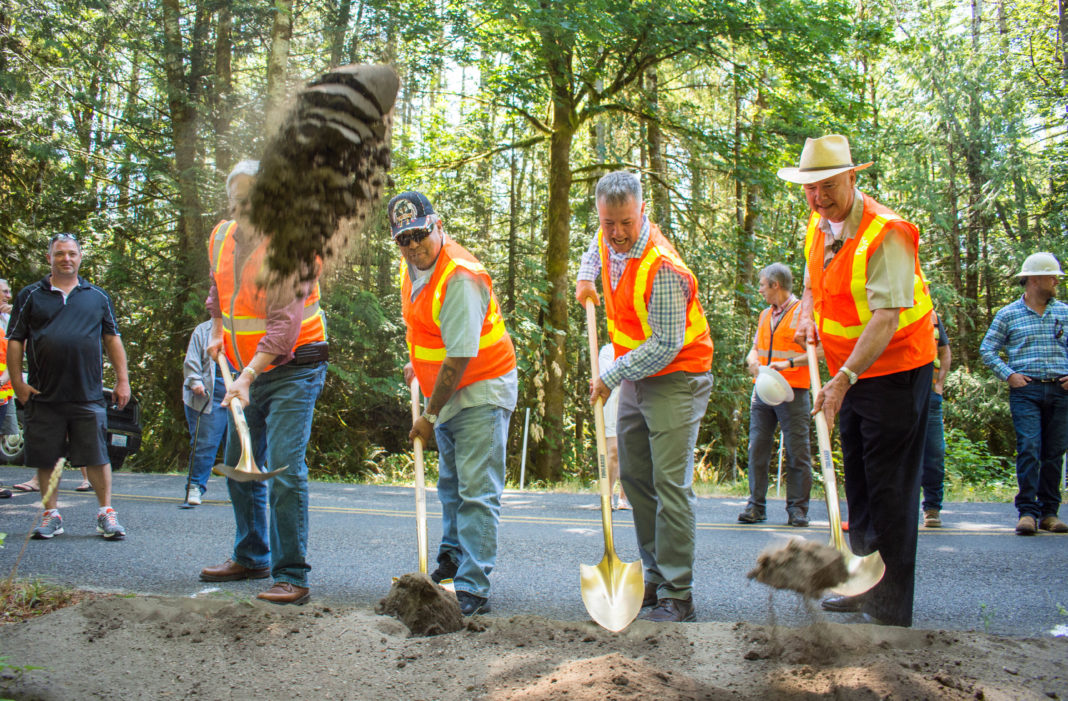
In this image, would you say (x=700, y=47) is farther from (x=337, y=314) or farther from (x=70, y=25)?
(x=70, y=25)

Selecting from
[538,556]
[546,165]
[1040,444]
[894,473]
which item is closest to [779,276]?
[1040,444]

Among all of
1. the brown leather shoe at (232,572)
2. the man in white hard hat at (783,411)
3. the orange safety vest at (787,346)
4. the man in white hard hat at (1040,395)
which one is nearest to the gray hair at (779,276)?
the man in white hard hat at (783,411)

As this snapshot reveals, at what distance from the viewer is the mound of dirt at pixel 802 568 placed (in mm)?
2953

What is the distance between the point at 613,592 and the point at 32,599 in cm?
252

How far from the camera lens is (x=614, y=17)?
12.0m

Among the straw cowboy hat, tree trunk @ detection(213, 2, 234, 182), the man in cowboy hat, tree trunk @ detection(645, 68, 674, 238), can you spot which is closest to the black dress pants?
the man in cowboy hat

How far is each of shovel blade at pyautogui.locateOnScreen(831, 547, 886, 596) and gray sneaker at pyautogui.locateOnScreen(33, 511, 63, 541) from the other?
504 cm

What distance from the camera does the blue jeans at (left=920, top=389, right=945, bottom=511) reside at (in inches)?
253

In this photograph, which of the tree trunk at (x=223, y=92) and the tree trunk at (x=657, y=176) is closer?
the tree trunk at (x=223, y=92)

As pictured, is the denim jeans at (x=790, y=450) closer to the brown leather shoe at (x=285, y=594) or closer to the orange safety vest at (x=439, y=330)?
the orange safety vest at (x=439, y=330)

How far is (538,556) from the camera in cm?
539

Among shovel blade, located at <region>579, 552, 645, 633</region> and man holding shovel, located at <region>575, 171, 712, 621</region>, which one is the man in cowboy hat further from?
shovel blade, located at <region>579, 552, 645, 633</region>

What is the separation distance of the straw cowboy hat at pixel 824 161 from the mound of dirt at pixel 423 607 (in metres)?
2.31

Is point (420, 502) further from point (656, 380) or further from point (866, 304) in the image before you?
point (866, 304)
